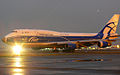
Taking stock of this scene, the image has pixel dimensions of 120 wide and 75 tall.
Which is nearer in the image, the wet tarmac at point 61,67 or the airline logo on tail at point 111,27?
the wet tarmac at point 61,67

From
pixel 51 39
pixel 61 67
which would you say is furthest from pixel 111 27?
pixel 61 67

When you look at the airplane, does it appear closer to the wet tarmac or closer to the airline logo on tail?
the airline logo on tail

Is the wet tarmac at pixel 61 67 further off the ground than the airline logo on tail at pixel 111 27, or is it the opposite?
the airline logo on tail at pixel 111 27

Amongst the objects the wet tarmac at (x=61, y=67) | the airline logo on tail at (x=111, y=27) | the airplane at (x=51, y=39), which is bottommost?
the wet tarmac at (x=61, y=67)

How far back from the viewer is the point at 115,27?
70.6m

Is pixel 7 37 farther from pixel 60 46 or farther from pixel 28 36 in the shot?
pixel 60 46

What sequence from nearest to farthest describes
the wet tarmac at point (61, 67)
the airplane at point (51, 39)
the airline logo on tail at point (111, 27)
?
the wet tarmac at point (61, 67), the airplane at point (51, 39), the airline logo on tail at point (111, 27)

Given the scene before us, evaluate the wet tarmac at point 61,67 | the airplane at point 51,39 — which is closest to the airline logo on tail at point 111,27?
the airplane at point 51,39

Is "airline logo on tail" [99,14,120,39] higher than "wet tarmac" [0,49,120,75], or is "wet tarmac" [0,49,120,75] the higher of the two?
"airline logo on tail" [99,14,120,39]

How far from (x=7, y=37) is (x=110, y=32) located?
27.7 metres

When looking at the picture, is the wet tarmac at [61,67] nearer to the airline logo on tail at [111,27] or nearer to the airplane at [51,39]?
the airplane at [51,39]

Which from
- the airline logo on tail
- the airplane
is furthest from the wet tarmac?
the airline logo on tail

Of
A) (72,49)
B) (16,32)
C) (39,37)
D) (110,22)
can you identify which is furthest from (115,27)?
(16,32)

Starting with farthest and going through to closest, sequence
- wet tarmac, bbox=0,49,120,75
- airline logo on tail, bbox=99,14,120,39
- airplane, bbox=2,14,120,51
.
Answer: airline logo on tail, bbox=99,14,120,39
airplane, bbox=2,14,120,51
wet tarmac, bbox=0,49,120,75
